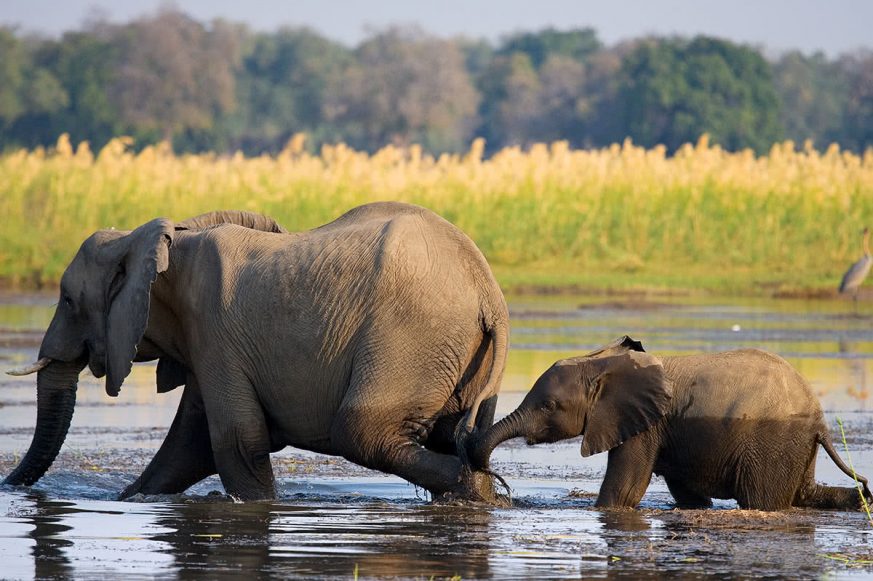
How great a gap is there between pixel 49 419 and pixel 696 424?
3.20 metres

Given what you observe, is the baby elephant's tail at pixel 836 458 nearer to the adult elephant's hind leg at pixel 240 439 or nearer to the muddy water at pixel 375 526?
the muddy water at pixel 375 526

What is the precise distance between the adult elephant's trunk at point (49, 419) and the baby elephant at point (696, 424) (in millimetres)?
2328

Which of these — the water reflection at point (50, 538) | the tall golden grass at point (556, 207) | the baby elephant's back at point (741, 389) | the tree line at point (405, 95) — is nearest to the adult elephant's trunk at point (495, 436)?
the baby elephant's back at point (741, 389)

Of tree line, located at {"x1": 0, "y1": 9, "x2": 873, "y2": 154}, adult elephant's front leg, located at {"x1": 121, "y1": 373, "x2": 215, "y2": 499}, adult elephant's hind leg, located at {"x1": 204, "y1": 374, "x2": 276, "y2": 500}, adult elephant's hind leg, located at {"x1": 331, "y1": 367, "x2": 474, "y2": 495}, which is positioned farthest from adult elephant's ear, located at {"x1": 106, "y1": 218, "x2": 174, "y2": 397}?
tree line, located at {"x1": 0, "y1": 9, "x2": 873, "y2": 154}

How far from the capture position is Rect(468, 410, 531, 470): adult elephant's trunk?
8.48 meters

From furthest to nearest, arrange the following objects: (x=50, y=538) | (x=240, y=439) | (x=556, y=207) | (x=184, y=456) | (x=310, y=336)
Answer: (x=556, y=207) → (x=184, y=456) → (x=240, y=439) → (x=310, y=336) → (x=50, y=538)

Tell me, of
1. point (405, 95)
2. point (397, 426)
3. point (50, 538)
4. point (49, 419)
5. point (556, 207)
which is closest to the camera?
point (50, 538)

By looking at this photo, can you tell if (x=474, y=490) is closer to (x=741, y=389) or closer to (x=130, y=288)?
(x=741, y=389)

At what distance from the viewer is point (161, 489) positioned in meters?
9.20

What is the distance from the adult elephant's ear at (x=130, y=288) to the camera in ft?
29.0

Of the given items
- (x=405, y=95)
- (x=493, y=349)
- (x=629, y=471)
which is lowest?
(x=629, y=471)

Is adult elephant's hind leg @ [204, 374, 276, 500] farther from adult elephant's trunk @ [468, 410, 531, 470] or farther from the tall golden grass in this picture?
the tall golden grass

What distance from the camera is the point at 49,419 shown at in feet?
31.1

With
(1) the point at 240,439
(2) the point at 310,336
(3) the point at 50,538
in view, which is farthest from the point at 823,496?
(3) the point at 50,538
